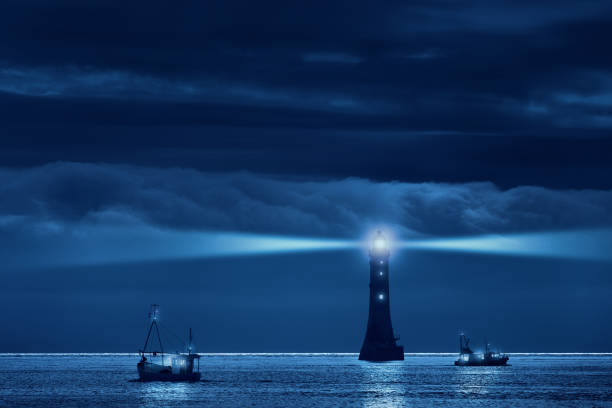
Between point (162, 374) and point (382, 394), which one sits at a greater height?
point (162, 374)

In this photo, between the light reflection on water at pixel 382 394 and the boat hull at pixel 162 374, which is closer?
the light reflection on water at pixel 382 394

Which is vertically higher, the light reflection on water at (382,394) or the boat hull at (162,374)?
the boat hull at (162,374)

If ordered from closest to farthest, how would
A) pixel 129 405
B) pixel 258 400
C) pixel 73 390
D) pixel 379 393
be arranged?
pixel 129 405
pixel 258 400
pixel 379 393
pixel 73 390

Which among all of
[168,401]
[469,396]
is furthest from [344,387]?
[168,401]

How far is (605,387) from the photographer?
189m

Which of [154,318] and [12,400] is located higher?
[154,318]

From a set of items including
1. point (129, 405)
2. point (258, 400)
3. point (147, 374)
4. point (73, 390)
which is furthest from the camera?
point (147, 374)

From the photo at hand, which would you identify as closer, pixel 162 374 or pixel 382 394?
pixel 382 394

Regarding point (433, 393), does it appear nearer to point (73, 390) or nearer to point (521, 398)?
point (521, 398)

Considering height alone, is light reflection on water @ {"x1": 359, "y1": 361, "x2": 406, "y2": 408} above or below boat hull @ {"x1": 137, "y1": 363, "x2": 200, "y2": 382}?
below

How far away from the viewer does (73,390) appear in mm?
178750

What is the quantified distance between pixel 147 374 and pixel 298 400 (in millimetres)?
56763

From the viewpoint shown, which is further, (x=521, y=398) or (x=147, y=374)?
(x=147, y=374)

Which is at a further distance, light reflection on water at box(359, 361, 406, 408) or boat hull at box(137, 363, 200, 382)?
boat hull at box(137, 363, 200, 382)
